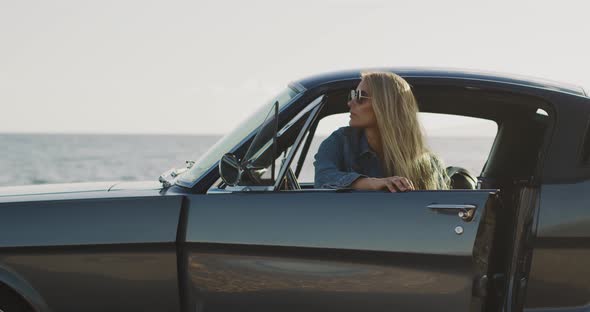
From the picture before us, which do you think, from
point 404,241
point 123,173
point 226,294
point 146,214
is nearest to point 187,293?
point 226,294

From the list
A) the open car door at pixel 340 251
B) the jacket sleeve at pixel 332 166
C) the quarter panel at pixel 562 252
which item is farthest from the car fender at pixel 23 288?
the quarter panel at pixel 562 252

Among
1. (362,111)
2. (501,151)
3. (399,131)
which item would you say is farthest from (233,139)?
(501,151)

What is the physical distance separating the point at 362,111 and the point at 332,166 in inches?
12.3

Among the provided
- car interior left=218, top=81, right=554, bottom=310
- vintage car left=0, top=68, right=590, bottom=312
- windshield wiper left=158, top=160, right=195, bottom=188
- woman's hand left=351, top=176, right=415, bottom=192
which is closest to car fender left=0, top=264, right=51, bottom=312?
vintage car left=0, top=68, right=590, bottom=312

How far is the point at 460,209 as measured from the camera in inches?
115

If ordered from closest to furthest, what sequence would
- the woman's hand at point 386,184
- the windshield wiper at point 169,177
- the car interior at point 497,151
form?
the woman's hand at point 386,184 → the car interior at point 497,151 → the windshield wiper at point 169,177

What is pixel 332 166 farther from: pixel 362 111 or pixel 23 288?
pixel 23 288

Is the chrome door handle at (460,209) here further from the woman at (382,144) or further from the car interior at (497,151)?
the woman at (382,144)

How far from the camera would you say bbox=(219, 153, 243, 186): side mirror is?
3.03 m

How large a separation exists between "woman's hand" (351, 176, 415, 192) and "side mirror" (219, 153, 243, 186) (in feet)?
1.72

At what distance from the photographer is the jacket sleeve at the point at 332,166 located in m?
3.15

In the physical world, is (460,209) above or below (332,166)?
below

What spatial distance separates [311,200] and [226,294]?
556 mm

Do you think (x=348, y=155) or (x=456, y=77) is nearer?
(x=456, y=77)
